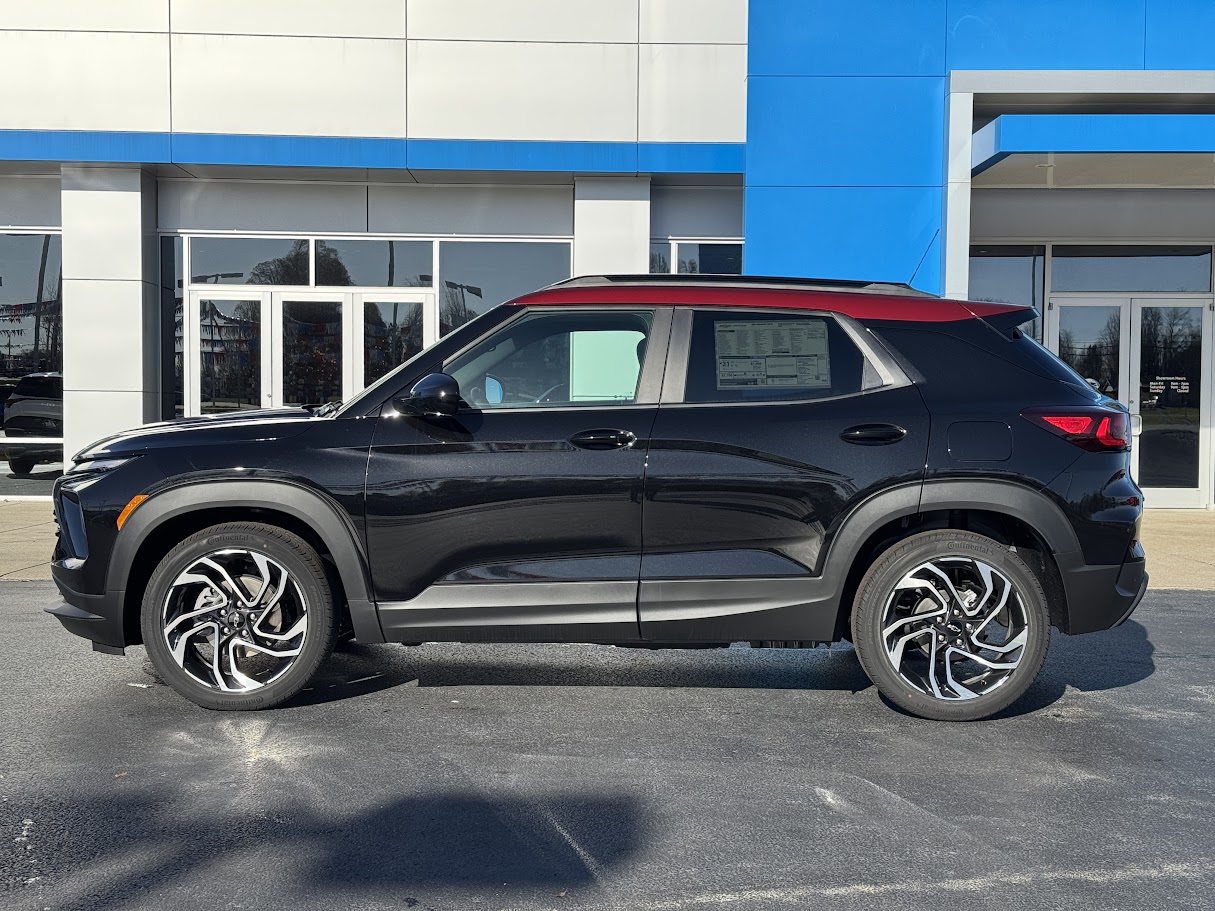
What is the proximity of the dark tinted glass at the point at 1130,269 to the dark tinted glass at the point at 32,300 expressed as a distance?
38.9 feet

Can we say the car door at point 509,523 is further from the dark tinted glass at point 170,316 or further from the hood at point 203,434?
the dark tinted glass at point 170,316

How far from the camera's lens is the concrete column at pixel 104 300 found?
1297 centimetres

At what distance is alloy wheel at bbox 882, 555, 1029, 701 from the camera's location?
474 centimetres

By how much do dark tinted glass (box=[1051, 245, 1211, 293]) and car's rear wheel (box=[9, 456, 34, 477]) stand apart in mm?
12452

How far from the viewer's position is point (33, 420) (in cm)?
1370

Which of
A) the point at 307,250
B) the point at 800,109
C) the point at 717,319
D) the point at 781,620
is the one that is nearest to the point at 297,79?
the point at 307,250

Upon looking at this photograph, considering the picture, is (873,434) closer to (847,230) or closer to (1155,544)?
(1155,544)

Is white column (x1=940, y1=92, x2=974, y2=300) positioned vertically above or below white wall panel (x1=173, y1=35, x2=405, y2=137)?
below

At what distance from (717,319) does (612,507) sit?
92 cm

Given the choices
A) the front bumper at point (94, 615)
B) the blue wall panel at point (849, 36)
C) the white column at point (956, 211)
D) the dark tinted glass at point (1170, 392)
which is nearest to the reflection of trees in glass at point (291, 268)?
the blue wall panel at point (849, 36)

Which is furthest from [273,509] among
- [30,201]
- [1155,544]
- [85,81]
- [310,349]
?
[30,201]

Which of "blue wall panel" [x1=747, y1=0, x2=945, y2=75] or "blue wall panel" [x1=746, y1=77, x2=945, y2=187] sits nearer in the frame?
"blue wall panel" [x1=747, y1=0, x2=945, y2=75]

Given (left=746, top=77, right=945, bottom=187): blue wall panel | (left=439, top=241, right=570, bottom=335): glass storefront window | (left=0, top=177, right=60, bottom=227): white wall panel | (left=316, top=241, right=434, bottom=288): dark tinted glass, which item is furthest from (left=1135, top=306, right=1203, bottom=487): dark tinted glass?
(left=0, top=177, right=60, bottom=227): white wall panel

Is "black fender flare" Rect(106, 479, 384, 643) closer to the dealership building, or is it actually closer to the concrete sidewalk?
the concrete sidewalk
